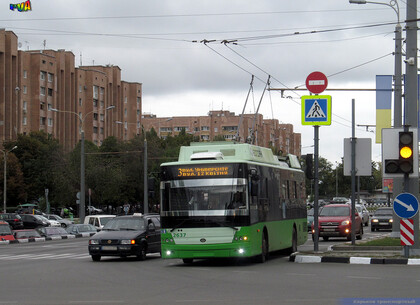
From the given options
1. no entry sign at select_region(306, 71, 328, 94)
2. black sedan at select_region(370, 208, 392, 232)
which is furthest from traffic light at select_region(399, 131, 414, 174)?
black sedan at select_region(370, 208, 392, 232)

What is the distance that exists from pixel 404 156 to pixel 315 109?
355cm

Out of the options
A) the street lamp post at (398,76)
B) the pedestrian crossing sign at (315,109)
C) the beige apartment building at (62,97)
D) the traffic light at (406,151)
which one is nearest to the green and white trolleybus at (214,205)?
the pedestrian crossing sign at (315,109)

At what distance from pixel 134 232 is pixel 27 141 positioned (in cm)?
6857

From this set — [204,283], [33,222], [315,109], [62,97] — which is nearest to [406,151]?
[315,109]

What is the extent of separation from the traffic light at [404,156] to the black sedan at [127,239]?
8.32m

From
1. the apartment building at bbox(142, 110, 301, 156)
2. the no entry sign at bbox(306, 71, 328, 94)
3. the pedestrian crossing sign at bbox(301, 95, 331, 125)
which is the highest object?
the apartment building at bbox(142, 110, 301, 156)

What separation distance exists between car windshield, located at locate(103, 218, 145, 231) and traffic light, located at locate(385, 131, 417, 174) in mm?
8692

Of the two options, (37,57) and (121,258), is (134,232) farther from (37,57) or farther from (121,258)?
(37,57)

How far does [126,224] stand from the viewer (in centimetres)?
2494

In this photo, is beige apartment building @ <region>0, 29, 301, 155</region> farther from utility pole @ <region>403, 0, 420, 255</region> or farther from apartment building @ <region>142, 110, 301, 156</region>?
utility pole @ <region>403, 0, 420, 255</region>

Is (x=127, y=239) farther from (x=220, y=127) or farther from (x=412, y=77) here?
(x=220, y=127)

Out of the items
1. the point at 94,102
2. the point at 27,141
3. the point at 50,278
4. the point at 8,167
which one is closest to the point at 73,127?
the point at 94,102

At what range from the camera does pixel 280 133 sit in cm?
16762

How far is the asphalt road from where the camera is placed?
12617 millimetres
